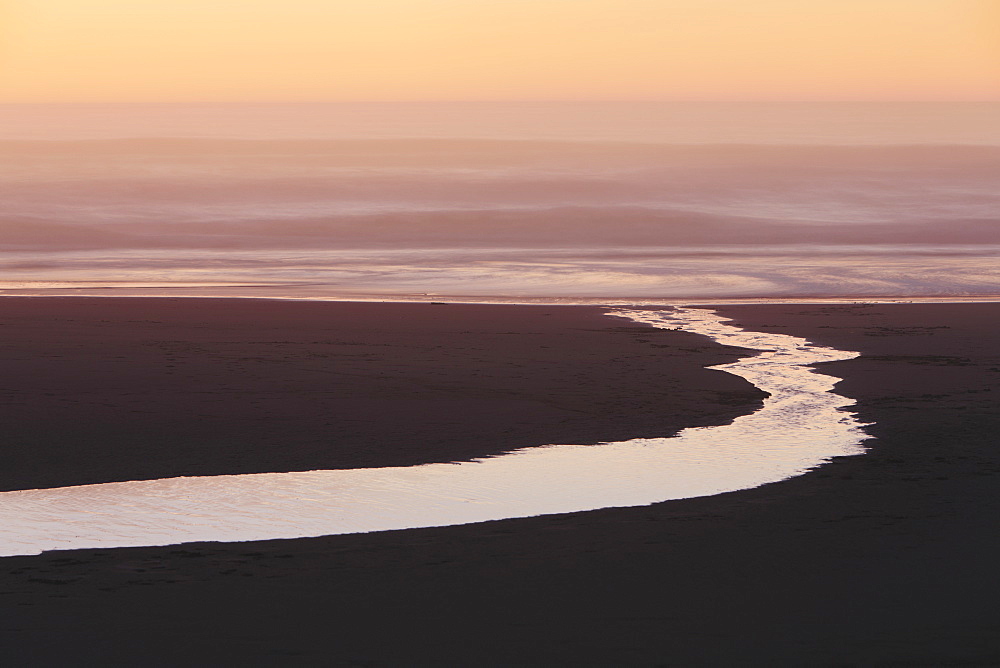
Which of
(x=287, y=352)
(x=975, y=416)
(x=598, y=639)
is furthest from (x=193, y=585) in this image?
(x=287, y=352)

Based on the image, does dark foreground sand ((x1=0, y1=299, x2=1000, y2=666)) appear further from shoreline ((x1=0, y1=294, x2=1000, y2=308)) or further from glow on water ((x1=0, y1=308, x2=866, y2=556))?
shoreline ((x1=0, y1=294, x2=1000, y2=308))

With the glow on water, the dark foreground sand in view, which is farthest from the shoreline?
the glow on water

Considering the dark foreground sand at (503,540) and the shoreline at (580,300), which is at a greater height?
the shoreline at (580,300)

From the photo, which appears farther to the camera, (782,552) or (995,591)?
(782,552)

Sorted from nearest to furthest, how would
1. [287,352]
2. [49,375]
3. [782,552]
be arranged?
[782,552] < [49,375] < [287,352]

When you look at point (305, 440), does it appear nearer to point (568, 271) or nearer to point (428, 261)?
point (568, 271)

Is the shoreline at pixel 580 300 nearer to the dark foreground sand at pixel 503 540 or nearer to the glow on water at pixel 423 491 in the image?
the dark foreground sand at pixel 503 540

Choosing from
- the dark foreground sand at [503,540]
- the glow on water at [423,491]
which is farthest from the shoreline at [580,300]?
the glow on water at [423,491]

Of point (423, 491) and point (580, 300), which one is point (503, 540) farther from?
point (580, 300)
